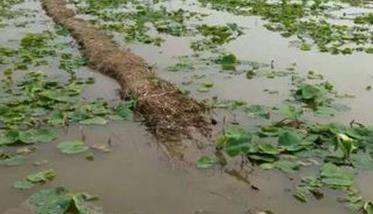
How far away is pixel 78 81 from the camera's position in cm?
966

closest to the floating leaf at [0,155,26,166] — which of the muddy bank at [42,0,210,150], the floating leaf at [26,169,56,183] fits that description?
the floating leaf at [26,169,56,183]

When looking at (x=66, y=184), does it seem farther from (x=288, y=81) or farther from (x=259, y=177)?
(x=288, y=81)

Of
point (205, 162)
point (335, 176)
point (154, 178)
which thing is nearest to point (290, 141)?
point (335, 176)

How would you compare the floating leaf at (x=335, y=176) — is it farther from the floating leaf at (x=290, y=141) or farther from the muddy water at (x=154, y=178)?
the floating leaf at (x=290, y=141)

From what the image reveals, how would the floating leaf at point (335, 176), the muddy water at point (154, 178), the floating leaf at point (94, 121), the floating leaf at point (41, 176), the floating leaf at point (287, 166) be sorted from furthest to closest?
the floating leaf at point (94, 121) → the floating leaf at point (287, 166) → the floating leaf at point (41, 176) → the floating leaf at point (335, 176) → the muddy water at point (154, 178)

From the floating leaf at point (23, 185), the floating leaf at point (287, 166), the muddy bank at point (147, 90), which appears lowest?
the floating leaf at point (287, 166)

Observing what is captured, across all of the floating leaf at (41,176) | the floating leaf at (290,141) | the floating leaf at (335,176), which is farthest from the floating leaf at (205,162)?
the floating leaf at (41,176)

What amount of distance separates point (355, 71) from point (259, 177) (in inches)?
200

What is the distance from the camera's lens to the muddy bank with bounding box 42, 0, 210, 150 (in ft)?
24.7

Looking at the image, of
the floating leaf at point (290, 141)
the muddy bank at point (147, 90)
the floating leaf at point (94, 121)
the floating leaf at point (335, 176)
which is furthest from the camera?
the floating leaf at point (94, 121)

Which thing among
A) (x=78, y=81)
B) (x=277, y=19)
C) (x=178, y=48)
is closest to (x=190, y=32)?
(x=178, y=48)

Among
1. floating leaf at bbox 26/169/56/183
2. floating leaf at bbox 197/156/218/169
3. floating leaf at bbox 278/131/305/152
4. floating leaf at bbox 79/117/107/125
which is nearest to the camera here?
floating leaf at bbox 26/169/56/183

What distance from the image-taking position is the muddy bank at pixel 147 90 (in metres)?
7.54

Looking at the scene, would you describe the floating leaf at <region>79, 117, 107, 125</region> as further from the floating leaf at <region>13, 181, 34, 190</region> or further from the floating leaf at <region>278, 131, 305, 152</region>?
the floating leaf at <region>278, 131, 305, 152</region>
